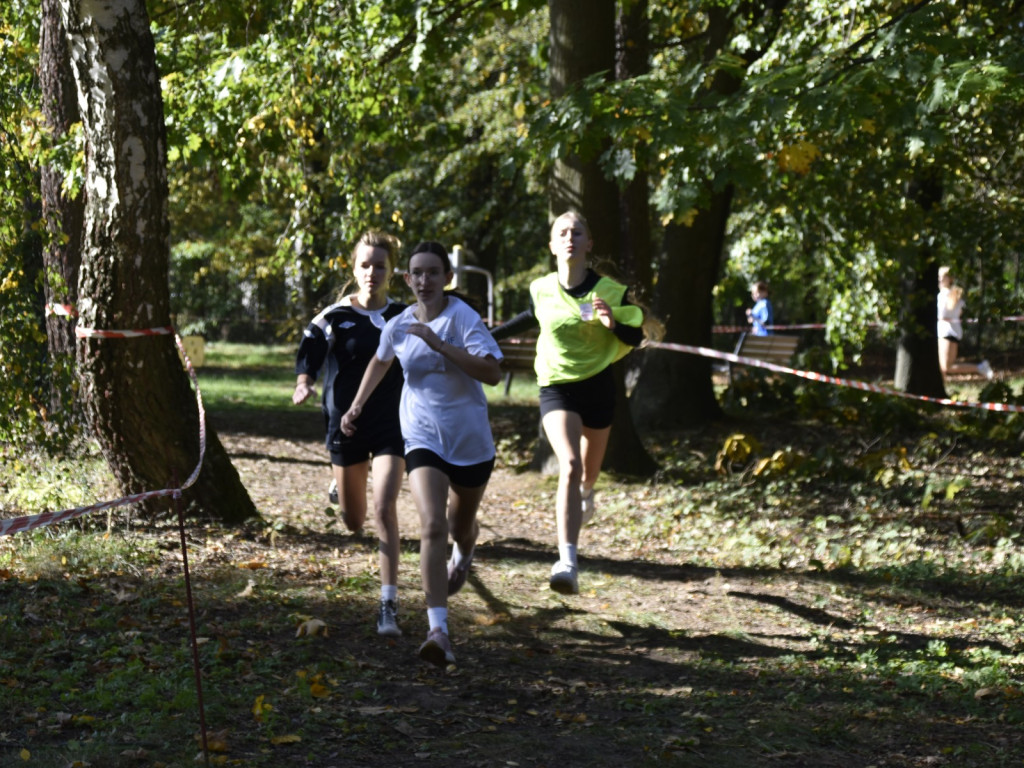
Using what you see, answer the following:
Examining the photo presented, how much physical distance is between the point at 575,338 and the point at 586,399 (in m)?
0.35

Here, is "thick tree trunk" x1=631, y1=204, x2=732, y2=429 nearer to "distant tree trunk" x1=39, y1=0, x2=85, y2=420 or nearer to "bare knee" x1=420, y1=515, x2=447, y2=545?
"distant tree trunk" x1=39, y1=0, x2=85, y2=420

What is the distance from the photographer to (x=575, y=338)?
23.6 feet

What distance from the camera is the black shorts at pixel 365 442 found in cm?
648

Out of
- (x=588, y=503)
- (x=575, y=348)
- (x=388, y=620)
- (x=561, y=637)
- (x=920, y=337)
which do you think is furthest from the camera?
(x=920, y=337)

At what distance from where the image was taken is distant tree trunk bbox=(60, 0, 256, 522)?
7.61 m

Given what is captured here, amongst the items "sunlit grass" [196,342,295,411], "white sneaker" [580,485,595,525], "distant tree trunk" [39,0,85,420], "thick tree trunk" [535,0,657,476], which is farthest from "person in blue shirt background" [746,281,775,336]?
"white sneaker" [580,485,595,525]

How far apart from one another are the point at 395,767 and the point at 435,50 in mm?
8635

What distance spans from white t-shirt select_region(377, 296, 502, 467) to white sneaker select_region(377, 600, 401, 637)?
2.86ft

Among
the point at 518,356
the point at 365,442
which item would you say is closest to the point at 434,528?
the point at 365,442

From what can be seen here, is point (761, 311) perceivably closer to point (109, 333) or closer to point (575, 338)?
point (575, 338)

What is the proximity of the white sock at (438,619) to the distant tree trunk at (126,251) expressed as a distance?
258 cm

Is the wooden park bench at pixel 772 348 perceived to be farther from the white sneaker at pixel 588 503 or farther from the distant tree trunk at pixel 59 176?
the distant tree trunk at pixel 59 176

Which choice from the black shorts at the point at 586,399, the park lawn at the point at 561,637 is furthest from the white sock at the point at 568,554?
the black shorts at the point at 586,399

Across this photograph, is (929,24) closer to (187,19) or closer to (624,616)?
(624,616)
